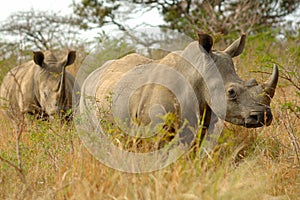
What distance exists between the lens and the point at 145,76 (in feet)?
16.8

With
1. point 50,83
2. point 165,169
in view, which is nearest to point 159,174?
point 165,169

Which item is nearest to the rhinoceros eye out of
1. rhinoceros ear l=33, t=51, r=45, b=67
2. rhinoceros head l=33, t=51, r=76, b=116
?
rhinoceros head l=33, t=51, r=76, b=116

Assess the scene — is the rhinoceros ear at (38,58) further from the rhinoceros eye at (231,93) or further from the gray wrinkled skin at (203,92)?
the rhinoceros eye at (231,93)

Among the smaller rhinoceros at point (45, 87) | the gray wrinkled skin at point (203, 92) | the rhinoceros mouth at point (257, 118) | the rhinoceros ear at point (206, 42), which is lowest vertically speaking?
the smaller rhinoceros at point (45, 87)

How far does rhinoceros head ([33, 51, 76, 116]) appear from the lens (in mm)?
7637

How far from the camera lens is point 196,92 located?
4.87 metres

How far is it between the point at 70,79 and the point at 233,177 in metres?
4.93

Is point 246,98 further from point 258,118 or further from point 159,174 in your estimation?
point 159,174

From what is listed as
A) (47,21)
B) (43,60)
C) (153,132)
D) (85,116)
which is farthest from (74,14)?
(153,132)

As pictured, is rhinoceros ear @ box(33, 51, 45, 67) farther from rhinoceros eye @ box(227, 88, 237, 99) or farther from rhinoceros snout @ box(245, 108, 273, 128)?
rhinoceros snout @ box(245, 108, 273, 128)

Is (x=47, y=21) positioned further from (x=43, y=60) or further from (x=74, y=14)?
(x=43, y=60)

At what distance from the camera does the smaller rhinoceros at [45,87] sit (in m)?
7.67

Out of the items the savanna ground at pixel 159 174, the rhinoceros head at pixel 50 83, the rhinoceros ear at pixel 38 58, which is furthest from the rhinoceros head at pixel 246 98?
the rhinoceros ear at pixel 38 58

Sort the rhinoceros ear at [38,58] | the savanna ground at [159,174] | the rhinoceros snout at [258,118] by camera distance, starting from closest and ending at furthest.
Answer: the savanna ground at [159,174]
the rhinoceros snout at [258,118]
the rhinoceros ear at [38,58]
